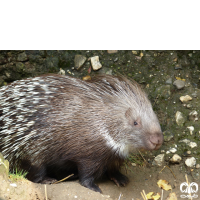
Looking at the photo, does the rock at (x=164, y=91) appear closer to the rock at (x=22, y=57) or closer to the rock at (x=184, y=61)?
the rock at (x=184, y=61)

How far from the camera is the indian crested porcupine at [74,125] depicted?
275cm

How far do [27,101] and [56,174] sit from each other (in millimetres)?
1057

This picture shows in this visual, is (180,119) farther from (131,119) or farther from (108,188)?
(108,188)

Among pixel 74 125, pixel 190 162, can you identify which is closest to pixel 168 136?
pixel 190 162

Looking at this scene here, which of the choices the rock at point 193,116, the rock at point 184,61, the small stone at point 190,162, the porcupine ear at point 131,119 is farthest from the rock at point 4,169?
the rock at point 184,61

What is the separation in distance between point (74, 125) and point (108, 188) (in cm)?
91

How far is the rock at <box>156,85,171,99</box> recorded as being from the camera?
3.72 metres

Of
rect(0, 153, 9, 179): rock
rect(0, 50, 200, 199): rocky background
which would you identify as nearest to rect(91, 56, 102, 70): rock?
rect(0, 50, 200, 199): rocky background

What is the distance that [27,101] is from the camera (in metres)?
2.80

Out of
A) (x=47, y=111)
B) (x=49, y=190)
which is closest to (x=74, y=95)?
(x=47, y=111)

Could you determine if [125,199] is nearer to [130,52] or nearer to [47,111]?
[47,111]

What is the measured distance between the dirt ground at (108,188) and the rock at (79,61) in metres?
1.57

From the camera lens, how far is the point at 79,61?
3.96m

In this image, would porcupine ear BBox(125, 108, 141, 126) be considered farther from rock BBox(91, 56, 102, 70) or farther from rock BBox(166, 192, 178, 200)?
rock BBox(91, 56, 102, 70)
